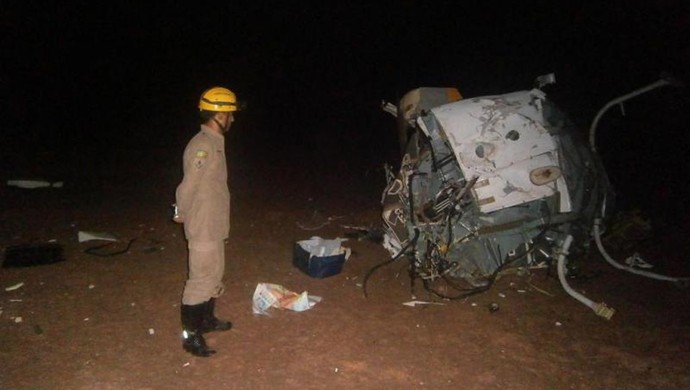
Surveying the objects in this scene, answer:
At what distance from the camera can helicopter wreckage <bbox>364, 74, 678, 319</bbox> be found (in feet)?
19.4

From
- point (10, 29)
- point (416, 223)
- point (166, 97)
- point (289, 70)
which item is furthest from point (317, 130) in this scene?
point (10, 29)

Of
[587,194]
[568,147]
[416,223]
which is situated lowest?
[416,223]

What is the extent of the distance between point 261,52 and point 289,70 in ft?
11.8

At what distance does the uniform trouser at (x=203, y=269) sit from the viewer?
423 cm

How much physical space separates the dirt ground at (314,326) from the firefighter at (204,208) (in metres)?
0.38

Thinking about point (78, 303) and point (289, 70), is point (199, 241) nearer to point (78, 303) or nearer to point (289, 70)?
point (78, 303)

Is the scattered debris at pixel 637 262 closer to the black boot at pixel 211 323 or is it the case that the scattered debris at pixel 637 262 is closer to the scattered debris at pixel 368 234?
the scattered debris at pixel 368 234

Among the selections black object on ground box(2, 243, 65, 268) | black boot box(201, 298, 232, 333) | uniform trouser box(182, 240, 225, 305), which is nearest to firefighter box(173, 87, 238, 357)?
uniform trouser box(182, 240, 225, 305)

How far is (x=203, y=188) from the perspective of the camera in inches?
162

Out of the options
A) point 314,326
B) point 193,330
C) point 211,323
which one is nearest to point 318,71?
point 314,326

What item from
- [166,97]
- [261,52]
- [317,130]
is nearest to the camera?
[317,130]

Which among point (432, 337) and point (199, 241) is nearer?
point (199, 241)

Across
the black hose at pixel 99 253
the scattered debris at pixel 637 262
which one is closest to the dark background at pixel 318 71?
the scattered debris at pixel 637 262

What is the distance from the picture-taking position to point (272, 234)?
768 centimetres
